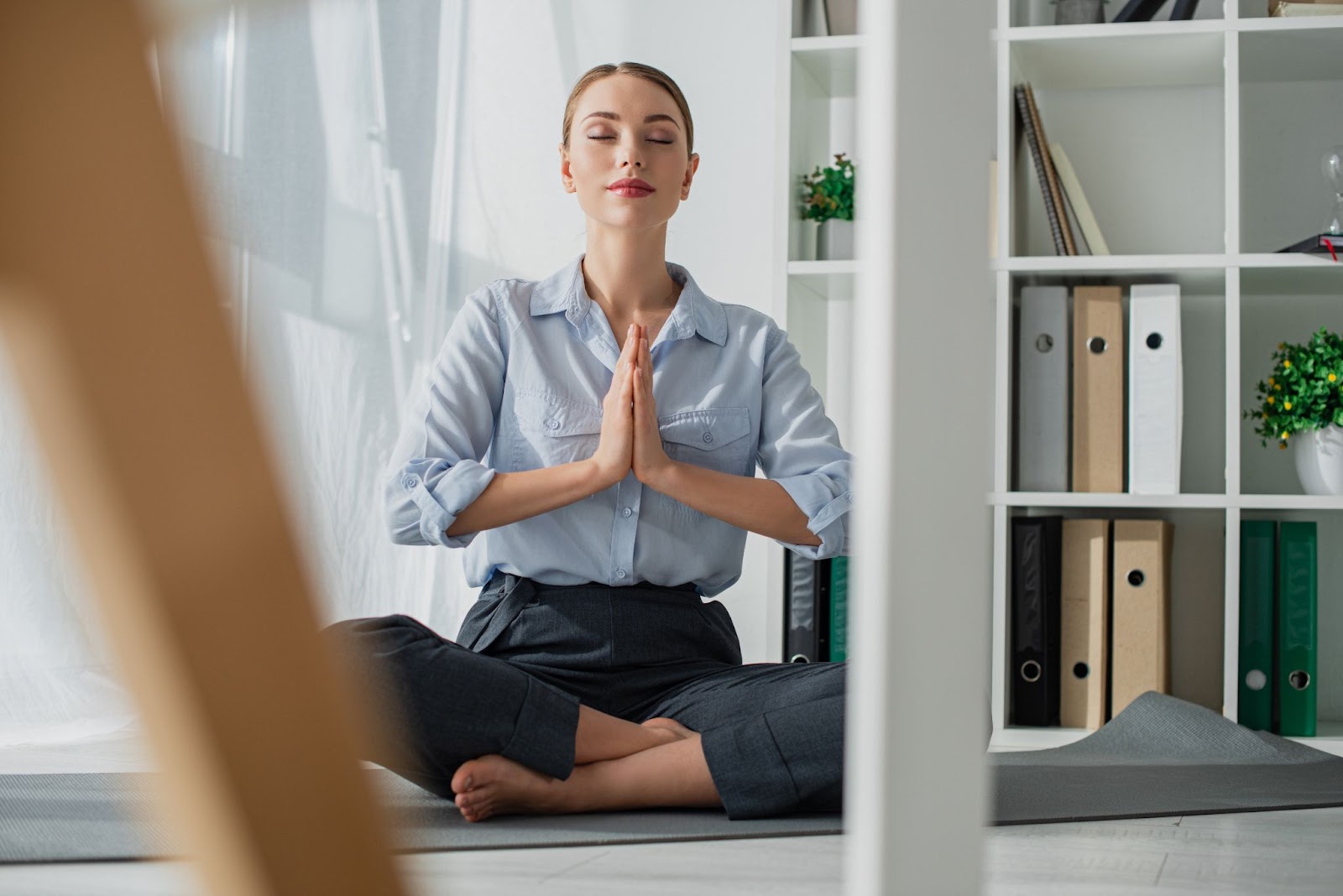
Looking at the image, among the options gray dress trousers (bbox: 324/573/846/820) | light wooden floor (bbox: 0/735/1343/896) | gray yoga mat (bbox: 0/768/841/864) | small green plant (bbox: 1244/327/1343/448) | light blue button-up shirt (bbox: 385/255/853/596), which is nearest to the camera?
light wooden floor (bbox: 0/735/1343/896)

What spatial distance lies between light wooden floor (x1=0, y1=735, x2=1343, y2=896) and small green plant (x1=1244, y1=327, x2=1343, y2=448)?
0.98 m

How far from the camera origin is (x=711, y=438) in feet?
5.19

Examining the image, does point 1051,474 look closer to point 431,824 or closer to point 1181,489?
point 1181,489

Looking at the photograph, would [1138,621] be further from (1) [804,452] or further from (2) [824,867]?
(2) [824,867]

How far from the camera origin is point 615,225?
1613mm

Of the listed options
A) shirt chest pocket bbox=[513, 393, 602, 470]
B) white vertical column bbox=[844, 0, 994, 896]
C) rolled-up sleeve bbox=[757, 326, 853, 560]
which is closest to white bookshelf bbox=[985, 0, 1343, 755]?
rolled-up sleeve bbox=[757, 326, 853, 560]

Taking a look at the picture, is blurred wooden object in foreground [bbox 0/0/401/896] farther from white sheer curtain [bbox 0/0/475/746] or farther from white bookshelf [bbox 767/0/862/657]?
white sheer curtain [bbox 0/0/475/746]

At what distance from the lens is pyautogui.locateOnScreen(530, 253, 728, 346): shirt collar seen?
1611 mm

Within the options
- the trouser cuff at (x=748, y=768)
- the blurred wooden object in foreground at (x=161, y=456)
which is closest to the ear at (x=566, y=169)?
the trouser cuff at (x=748, y=768)

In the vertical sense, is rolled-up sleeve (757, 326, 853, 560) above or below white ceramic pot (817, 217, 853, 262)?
below

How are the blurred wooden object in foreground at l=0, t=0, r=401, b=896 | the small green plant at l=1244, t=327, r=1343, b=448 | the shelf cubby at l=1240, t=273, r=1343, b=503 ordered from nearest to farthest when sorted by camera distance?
the blurred wooden object in foreground at l=0, t=0, r=401, b=896
the small green plant at l=1244, t=327, r=1343, b=448
the shelf cubby at l=1240, t=273, r=1343, b=503

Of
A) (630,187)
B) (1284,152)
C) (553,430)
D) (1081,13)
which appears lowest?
(553,430)

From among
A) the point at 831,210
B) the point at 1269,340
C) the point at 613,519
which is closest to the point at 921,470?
the point at 613,519

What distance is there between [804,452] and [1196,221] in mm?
1208
